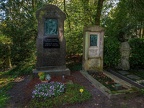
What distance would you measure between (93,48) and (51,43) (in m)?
1.84

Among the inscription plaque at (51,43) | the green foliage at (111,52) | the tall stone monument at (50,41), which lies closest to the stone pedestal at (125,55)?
the green foliage at (111,52)

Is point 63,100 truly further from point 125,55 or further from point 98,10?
point 98,10

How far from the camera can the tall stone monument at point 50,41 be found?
5.96m

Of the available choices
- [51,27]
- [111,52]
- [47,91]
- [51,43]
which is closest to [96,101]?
[47,91]

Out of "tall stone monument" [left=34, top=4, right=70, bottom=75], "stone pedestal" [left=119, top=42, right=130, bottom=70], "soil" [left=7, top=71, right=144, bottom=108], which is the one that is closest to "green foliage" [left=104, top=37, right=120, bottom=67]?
"stone pedestal" [left=119, top=42, right=130, bottom=70]

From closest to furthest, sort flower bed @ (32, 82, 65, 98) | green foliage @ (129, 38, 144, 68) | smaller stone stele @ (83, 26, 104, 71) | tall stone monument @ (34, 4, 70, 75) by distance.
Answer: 1. flower bed @ (32, 82, 65, 98)
2. tall stone monument @ (34, 4, 70, 75)
3. smaller stone stele @ (83, 26, 104, 71)
4. green foliage @ (129, 38, 144, 68)

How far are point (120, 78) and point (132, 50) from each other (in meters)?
2.08

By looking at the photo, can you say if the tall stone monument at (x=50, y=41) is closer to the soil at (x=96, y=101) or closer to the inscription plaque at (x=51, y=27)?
the inscription plaque at (x=51, y=27)

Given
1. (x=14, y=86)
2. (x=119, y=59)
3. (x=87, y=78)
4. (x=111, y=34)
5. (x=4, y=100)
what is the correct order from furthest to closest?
(x=111, y=34)
(x=119, y=59)
(x=87, y=78)
(x=14, y=86)
(x=4, y=100)

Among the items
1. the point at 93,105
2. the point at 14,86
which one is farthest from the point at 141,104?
the point at 14,86

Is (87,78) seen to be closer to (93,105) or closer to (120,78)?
(120,78)

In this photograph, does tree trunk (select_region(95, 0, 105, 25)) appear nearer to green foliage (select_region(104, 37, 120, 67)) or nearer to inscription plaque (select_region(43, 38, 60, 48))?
green foliage (select_region(104, 37, 120, 67))

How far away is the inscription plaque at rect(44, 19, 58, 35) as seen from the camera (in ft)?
19.8

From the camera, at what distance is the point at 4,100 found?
3.98 metres
